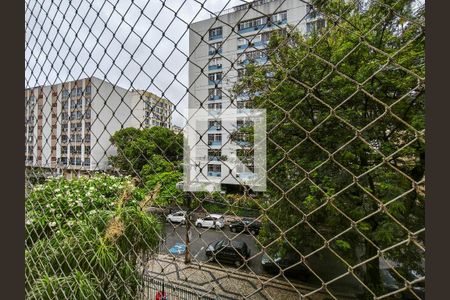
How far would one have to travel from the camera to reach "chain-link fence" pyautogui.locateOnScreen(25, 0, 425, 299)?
0.47 metres

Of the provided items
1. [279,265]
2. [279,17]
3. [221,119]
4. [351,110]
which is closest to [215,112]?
[221,119]

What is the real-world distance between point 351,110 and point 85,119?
1057 millimetres

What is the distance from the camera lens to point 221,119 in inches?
23.4

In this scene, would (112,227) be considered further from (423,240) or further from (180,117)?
(423,240)

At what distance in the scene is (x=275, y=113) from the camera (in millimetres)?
680

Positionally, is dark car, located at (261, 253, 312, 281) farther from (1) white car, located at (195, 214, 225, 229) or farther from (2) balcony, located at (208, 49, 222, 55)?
(2) balcony, located at (208, 49, 222, 55)

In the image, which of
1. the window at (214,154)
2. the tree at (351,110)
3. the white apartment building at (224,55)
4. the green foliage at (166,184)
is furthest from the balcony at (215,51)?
the green foliage at (166,184)

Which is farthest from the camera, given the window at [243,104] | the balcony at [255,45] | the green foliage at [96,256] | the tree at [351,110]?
the green foliage at [96,256]

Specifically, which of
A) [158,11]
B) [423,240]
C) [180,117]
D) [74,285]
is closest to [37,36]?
[158,11]

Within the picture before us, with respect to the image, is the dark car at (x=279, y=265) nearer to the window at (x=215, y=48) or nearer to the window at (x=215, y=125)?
the window at (x=215, y=125)

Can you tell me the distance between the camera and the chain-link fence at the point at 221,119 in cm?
47

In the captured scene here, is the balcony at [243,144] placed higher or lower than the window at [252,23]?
lower

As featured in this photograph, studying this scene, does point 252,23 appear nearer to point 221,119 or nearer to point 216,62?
point 216,62

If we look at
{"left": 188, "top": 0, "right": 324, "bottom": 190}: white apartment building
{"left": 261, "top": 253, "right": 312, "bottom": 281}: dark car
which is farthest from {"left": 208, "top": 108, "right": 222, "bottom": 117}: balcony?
{"left": 261, "top": 253, "right": 312, "bottom": 281}: dark car
